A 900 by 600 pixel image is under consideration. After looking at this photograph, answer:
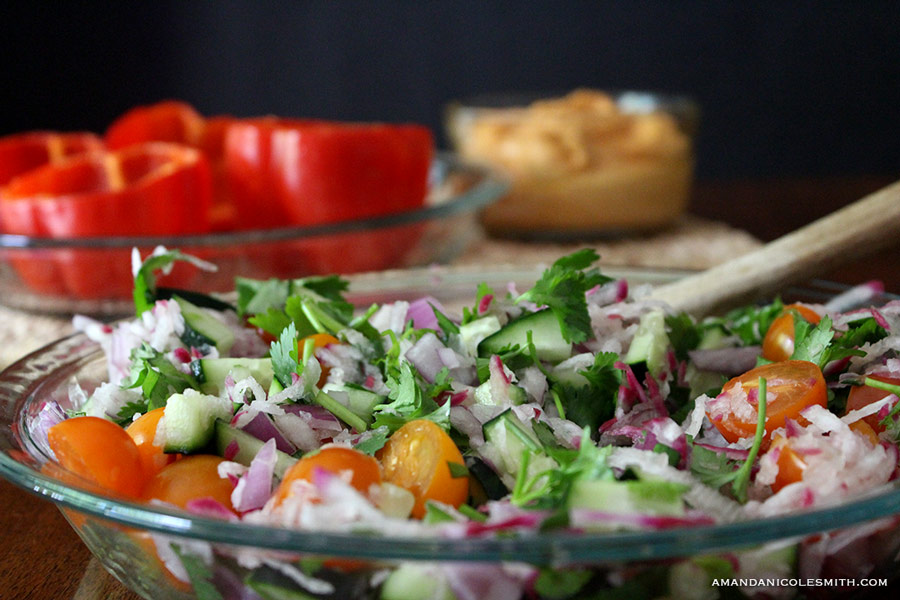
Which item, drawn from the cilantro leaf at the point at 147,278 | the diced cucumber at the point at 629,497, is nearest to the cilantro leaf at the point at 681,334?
the diced cucumber at the point at 629,497

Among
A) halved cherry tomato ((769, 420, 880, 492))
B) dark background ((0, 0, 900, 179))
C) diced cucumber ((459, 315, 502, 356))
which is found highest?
halved cherry tomato ((769, 420, 880, 492))

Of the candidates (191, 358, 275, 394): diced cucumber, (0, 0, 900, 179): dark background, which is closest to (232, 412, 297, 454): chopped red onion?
(191, 358, 275, 394): diced cucumber

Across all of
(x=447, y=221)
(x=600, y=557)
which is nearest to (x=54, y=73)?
(x=447, y=221)

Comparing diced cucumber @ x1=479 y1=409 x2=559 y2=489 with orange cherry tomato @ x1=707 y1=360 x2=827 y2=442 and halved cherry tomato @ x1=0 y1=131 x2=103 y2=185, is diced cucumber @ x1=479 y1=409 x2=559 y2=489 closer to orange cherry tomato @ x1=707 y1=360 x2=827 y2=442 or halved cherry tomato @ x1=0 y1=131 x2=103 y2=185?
orange cherry tomato @ x1=707 y1=360 x2=827 y2=442

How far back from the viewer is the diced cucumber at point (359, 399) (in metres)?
0.73

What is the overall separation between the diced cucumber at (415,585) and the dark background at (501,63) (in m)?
3.41

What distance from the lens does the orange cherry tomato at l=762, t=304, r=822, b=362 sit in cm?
83

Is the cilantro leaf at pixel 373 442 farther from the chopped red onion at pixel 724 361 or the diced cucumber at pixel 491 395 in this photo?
the chopped red onion at pixel 724 361

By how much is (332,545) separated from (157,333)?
1.49 feet

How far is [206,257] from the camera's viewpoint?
1370mm

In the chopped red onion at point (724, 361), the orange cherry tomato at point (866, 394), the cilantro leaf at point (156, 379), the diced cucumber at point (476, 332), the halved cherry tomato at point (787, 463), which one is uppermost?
the halved cherry tomato at point (787, 463)

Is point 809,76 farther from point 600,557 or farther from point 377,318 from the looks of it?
point 600,557

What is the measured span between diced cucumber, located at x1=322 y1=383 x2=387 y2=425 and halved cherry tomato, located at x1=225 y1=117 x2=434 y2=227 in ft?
3.42

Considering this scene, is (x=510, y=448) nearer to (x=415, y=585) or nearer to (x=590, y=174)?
(x=415, y=585)
